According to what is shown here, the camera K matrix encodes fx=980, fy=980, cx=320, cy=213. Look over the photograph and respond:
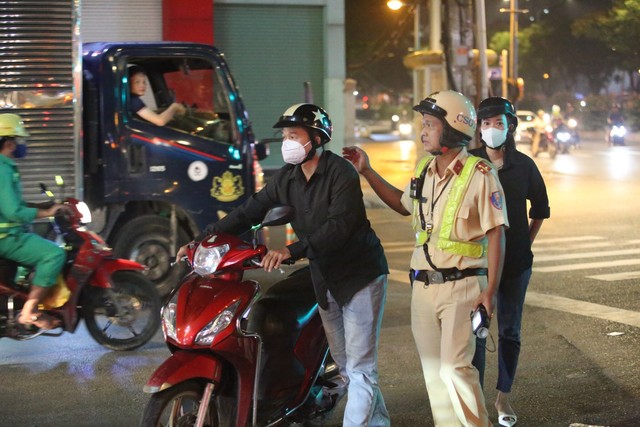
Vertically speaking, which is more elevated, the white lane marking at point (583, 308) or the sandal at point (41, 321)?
the sandal at point (41, 321)

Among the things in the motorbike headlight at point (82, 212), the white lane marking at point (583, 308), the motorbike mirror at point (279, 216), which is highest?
the motorbike mirror at point (279, 216)

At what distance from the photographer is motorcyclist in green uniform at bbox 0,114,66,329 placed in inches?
264

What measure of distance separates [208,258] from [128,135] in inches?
185

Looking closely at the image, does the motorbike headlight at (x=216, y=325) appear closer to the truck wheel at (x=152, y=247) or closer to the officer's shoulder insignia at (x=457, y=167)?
the officer's shoulder insignia at (x=457, y=167)

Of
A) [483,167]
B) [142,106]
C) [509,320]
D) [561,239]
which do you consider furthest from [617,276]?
[483,167]

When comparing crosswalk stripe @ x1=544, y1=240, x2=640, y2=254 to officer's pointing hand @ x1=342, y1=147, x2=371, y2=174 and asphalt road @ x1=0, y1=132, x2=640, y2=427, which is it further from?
officer's pointing hand @ x1=342, y1=147, x2=371, y2=174

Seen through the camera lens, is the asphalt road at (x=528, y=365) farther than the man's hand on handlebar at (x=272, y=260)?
Yes

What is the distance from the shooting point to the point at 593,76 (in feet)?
220

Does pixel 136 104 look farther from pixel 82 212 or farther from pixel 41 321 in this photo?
pixel 41 321

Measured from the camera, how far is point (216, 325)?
14.5 ft

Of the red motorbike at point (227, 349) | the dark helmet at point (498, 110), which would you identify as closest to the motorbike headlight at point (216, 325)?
the red motorbike at point (227, 349)

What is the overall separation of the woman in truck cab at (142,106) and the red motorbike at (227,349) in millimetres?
4308

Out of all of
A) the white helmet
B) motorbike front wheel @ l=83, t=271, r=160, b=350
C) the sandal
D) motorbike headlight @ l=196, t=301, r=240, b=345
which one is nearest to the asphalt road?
motorbike front wheel @ l=83, t=271, r=160, b=350

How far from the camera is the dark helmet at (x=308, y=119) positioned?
4750 mm
